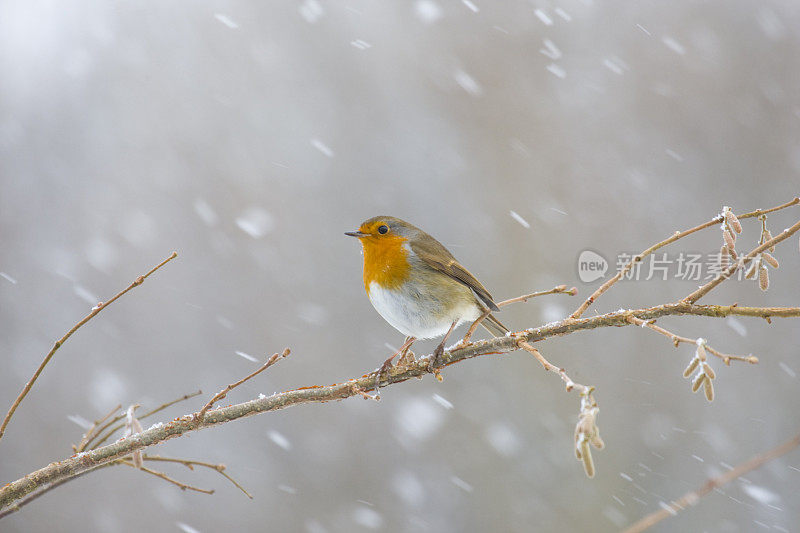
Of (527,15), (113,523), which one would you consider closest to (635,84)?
(527,15)

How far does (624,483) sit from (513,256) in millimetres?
2575

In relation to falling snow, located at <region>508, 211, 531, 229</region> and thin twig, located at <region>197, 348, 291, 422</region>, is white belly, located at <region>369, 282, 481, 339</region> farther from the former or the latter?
falling snow, located at <region>508, 211, 531, 229</region>

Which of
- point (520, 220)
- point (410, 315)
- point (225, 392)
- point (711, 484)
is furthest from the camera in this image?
point (520, 220)

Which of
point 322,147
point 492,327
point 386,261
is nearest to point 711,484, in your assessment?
point 492,327

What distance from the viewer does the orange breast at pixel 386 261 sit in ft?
7.20

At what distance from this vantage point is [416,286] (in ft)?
7.13

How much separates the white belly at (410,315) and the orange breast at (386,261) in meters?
0.03

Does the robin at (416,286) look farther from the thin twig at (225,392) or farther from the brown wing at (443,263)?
the thin twig at (225,392)

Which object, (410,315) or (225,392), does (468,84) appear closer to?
(410,315)

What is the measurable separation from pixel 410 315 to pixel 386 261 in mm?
218

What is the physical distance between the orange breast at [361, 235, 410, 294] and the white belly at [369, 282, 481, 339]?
3cm

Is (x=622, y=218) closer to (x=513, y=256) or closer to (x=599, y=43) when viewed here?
(x=513, y=256)

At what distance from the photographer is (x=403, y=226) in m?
2.40

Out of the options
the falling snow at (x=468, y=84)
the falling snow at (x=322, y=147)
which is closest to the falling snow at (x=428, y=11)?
the falling snow at (x=468, y=84)
